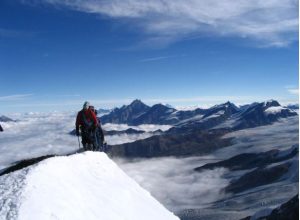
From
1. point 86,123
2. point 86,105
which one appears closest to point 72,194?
point 86,105

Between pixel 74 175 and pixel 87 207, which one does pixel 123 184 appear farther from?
pixel 87 207

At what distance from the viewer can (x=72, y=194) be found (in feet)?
54.0

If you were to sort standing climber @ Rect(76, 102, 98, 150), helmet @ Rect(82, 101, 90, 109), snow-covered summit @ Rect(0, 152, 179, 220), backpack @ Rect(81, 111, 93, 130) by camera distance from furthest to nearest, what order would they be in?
backpack @ Rect(81, 111, 93, 130)
standing climber @ Rect(76, 102, 98, 150)
helmet @ Rect(82, 101, 90, 109)
snow-covered summit @ Rect(0, 152, 179, 220)

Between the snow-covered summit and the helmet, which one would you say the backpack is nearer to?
the helmet

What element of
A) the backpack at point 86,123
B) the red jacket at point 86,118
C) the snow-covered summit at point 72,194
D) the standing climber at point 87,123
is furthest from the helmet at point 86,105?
the snow-covered summit at point 72,194

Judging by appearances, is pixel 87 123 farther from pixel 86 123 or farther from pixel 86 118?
pixel 86 118

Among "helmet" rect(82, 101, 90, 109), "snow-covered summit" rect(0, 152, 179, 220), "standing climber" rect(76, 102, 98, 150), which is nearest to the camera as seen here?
"snow-covered summit" rect(0, 152, 179, 220)

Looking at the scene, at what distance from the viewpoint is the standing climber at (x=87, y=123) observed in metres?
31.9

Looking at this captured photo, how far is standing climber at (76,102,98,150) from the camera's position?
31934 mm

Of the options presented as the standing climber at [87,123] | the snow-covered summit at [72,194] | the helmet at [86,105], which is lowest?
the snow-covered summit at [72,194]

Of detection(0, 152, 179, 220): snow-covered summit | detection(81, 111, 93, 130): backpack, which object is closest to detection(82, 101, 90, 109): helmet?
detection(81, 111, 93, 130): backpack

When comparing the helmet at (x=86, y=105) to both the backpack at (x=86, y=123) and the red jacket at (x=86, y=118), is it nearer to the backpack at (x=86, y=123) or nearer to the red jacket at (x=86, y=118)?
the red jacket at (x=86, y=118)

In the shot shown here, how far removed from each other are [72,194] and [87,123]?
16.2 meters

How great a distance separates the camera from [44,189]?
15516 millimetres
